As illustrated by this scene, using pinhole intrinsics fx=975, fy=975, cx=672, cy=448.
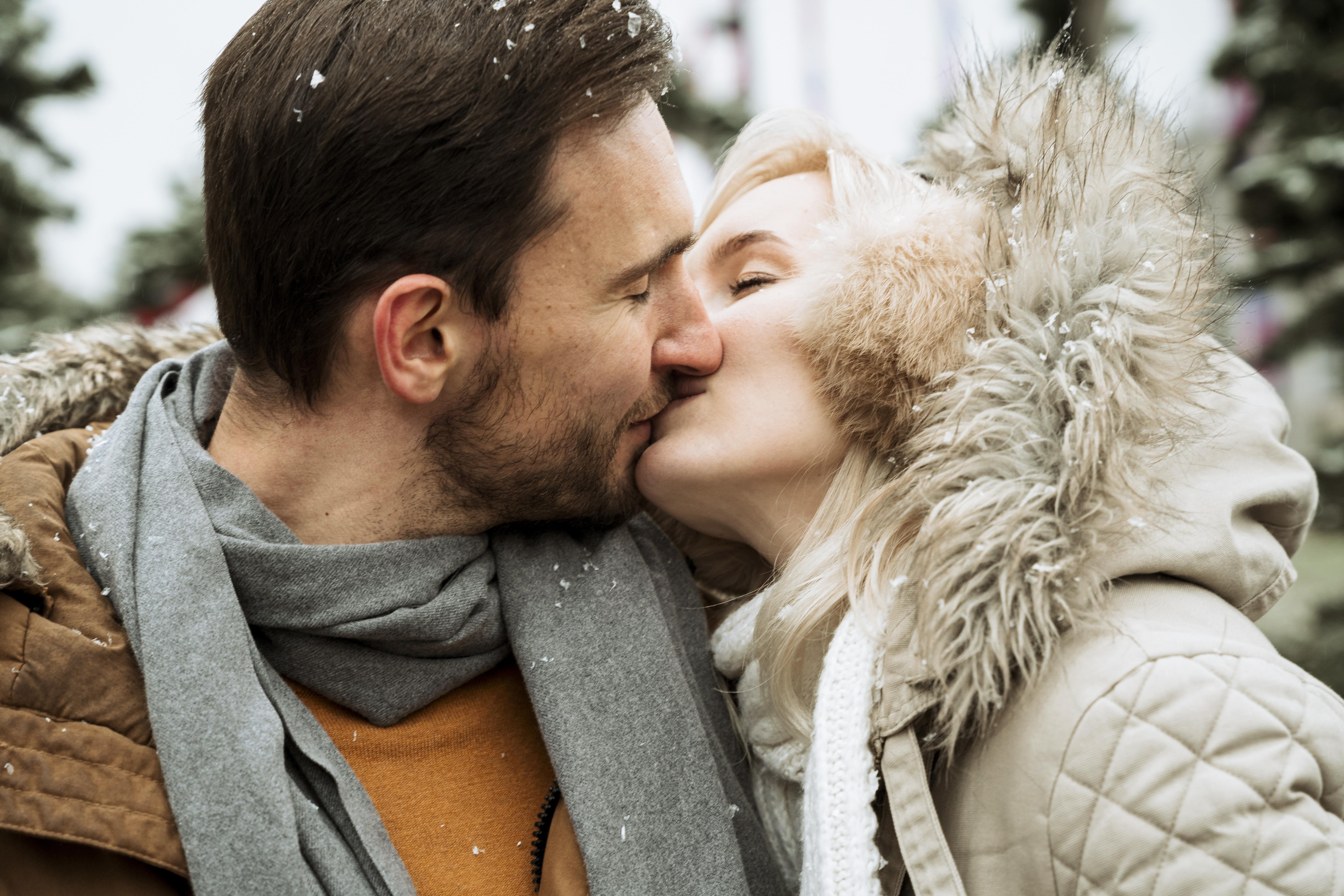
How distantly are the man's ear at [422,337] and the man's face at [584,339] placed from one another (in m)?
0.06

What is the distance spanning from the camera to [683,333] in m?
1.97

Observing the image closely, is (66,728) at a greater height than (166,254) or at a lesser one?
greater

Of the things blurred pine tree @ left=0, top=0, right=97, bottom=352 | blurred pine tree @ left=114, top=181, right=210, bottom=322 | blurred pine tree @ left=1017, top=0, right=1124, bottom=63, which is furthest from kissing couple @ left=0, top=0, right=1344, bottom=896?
blurred pine tree @ left=1017, top=0, right=1124, bottom=63

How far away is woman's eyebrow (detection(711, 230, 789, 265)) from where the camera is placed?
204cm

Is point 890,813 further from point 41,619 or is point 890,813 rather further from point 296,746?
point 41,619

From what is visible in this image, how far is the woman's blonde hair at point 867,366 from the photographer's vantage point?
1.70 meters

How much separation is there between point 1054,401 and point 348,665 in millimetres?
1266

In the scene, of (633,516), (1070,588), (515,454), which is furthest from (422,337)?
(1070,588)

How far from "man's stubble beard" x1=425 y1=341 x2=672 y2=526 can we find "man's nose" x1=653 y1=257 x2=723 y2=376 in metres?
0.13

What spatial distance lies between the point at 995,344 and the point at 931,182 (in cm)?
61

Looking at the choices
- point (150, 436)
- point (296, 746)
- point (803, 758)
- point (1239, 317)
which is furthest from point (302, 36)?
point (1239, 317)

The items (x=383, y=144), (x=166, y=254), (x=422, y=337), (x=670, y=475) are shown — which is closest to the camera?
(x=383, y=144)

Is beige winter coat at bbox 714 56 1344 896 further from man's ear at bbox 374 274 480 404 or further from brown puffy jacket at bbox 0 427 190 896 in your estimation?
brown puffy jacket at bbox 0 427 190 896

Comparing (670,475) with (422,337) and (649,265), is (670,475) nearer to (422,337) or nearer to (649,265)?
(649,265)
